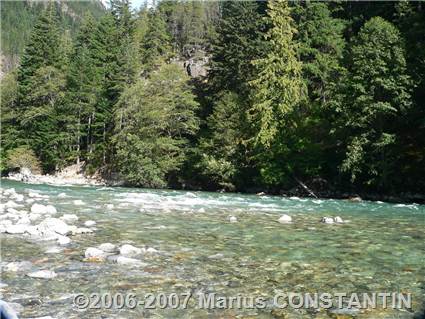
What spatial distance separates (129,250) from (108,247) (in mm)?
531

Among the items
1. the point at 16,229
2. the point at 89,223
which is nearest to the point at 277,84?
the point at 89,223

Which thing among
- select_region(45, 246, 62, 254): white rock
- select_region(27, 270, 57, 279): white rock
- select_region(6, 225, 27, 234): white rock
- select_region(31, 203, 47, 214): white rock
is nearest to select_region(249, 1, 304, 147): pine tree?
select_region(31, 203, 47, 214): white rock

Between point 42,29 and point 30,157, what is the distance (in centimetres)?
1560

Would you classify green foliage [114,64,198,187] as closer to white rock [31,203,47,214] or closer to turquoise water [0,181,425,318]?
white rock [31,203,47,214]

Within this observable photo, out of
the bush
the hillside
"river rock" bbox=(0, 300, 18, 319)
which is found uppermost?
the hillside

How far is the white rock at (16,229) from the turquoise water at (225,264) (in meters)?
0.28

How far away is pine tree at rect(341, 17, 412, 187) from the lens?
25406 mm

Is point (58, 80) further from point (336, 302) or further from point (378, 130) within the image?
point (336, 302)

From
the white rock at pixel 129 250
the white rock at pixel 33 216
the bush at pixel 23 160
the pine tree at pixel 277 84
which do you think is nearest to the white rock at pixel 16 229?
the white rock at pixel 33 216

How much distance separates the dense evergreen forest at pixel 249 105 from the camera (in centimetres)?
2642

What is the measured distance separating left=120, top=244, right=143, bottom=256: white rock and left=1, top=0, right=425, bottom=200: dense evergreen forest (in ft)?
64.7

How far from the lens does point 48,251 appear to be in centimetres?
817

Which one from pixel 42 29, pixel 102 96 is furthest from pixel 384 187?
pixel 42 29

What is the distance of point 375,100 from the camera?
86.1ft
